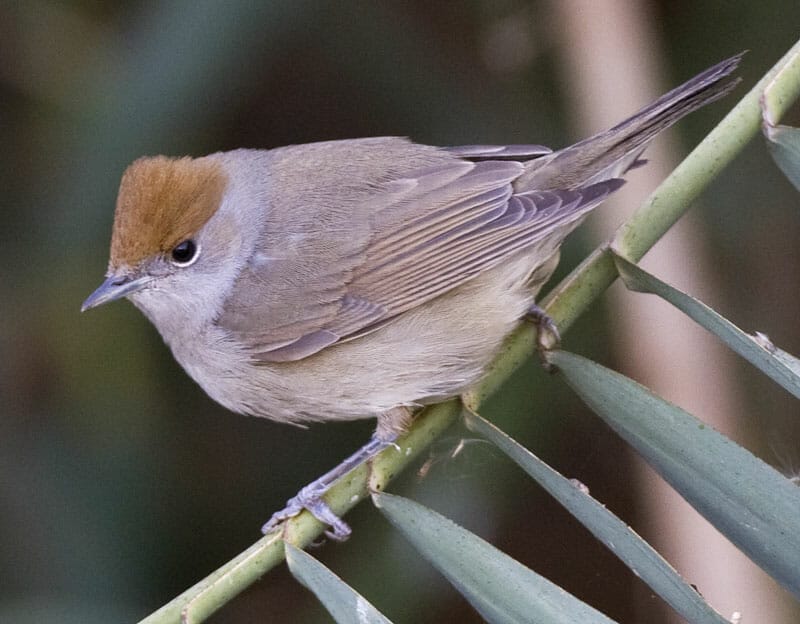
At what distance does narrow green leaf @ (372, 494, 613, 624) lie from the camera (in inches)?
67.0

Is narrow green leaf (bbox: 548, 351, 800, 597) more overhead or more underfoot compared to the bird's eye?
more overhead

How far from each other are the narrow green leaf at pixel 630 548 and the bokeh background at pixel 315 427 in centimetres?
122

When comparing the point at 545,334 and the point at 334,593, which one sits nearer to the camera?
the point at 334,593

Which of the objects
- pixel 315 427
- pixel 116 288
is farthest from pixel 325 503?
pixel 315 427

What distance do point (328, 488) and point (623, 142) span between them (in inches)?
43.0

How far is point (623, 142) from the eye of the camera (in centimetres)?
259

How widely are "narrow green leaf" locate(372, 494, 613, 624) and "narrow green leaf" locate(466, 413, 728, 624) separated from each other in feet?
0.33

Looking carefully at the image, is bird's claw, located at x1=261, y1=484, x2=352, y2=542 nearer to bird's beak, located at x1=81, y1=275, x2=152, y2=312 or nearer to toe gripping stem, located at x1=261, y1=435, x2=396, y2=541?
toe gripping stem, located at x1=261, y1=435, x2=396, y2=541

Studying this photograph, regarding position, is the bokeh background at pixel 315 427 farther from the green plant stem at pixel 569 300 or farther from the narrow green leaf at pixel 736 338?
the narrow green leaf at pixel 736 338

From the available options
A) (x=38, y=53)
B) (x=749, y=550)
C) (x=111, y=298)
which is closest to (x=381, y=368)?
(x=111, y=298)

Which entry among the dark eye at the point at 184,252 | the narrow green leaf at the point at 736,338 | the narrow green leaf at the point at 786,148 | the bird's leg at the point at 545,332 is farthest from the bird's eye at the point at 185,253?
the narrow green leaf at the point at 786,148

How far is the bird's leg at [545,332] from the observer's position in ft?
7.48

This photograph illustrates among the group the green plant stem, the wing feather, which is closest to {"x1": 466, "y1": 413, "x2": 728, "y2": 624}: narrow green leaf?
the green plant stem

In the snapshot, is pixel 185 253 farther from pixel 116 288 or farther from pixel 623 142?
pixel 623 142
